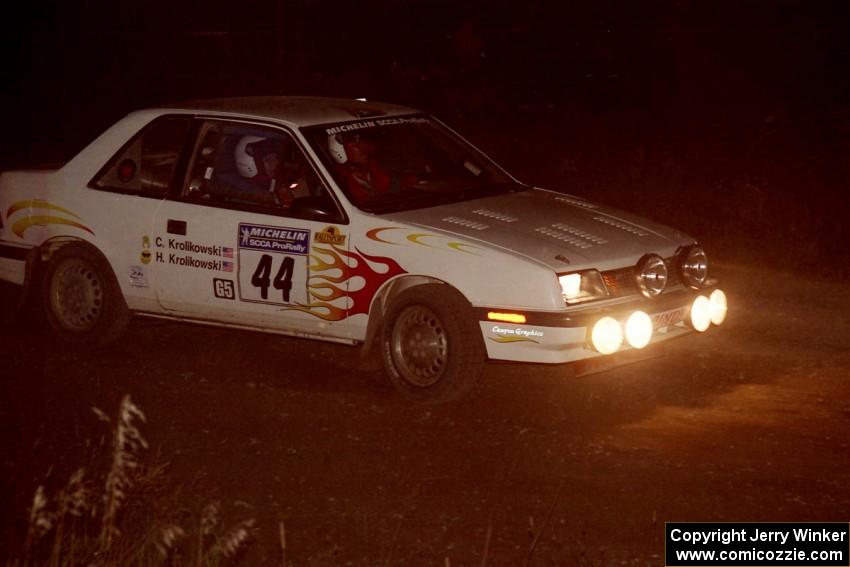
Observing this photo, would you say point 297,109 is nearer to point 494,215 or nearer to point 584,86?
point 494,215

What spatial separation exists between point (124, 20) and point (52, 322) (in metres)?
26.6

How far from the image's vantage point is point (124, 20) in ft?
114

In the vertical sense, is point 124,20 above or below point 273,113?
above

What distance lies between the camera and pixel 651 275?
792 cm

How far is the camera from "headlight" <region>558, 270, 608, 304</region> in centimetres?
755

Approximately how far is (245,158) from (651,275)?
7.93 ft

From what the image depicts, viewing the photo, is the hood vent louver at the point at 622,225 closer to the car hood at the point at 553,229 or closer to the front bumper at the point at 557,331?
the car hood at the point at 553,229

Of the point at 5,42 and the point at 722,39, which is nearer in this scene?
the point at 722,39

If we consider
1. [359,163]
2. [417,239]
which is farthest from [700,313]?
[359,163]

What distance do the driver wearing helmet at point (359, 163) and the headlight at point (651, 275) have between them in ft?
5.07

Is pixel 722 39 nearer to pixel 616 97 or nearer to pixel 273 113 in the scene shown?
pixel 616 97

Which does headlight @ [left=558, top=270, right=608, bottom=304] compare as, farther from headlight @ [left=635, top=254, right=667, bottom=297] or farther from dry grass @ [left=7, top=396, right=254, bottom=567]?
dry grass @ [left=7, top=396, right=254, bottom=567]

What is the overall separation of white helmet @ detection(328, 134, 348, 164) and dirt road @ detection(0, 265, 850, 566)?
1.24 m

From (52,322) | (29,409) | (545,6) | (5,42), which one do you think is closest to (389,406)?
(29,409)
